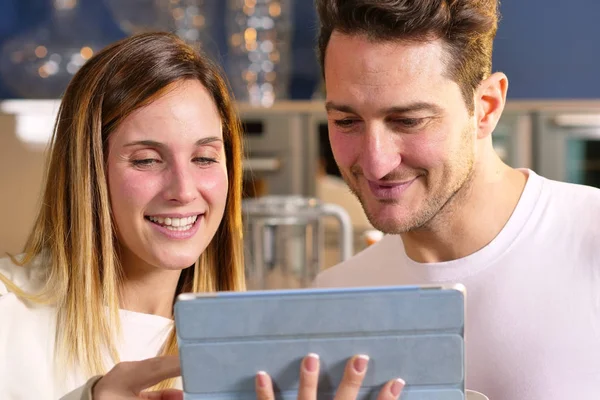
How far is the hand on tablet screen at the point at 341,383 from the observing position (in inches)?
40.3

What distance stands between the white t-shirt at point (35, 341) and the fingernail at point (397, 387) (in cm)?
51

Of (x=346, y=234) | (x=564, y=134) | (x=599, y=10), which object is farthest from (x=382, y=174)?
(x=599, y=10)

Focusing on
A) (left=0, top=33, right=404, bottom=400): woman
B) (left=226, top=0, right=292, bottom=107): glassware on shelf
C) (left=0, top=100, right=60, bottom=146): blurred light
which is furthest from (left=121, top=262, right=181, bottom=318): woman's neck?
(left=226, top=0, right=292, bottom=107): glassware on shelf

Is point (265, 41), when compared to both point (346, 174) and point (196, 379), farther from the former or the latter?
point (196, 379)

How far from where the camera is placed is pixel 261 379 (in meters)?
1.03

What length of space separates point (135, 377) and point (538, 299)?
0.62 metres

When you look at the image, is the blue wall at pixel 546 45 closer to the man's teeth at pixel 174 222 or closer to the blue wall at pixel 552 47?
the blue wall at pixel 552 47

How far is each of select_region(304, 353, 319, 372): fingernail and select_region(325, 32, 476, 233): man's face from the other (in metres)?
0.44

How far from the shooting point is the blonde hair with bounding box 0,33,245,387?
1.42 metres

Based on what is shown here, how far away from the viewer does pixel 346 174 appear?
4.89 ft

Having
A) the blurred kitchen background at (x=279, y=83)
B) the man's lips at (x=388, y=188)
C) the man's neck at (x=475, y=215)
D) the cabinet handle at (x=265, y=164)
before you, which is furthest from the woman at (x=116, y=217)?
the cabinet handle at (x=265, y=164)

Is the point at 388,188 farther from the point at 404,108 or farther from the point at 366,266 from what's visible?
the point at 366,266

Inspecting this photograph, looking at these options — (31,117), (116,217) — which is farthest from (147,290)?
(31,117)

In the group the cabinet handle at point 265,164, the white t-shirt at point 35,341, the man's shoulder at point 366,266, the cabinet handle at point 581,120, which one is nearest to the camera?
the white t-shirt at point 35,341
